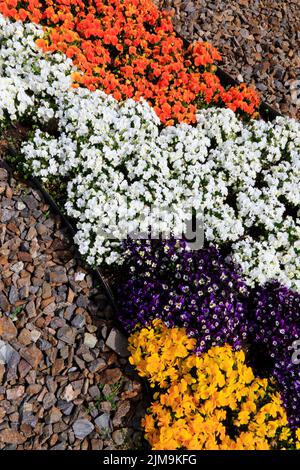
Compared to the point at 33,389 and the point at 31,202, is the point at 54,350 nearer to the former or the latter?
the point at 33,389

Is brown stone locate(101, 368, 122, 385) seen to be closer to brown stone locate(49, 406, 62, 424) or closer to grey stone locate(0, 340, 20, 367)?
brown stone locate(49, 406, 62, 424)

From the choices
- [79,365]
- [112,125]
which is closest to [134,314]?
[79,365]

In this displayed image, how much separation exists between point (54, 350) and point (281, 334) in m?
2.16

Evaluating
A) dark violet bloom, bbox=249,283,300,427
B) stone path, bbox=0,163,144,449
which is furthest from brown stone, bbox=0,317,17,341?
dark violet bloom, bbox=249,283,300,427

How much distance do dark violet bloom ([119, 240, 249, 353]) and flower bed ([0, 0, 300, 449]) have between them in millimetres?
13

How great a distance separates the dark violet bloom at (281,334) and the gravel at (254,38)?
127 inches

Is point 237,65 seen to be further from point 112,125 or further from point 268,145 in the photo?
point 112,125

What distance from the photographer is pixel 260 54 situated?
788 centimetres

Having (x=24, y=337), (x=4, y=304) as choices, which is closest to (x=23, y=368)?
(x=24, y=337)

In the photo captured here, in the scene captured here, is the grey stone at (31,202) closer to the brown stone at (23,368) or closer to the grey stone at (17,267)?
the grey stone at (17,267)

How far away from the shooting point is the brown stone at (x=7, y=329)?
502cm

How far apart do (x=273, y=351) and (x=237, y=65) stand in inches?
173

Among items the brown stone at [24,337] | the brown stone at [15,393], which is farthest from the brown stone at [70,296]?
the brown stone at [15,393]

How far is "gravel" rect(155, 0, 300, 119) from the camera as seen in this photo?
24.9 ft
